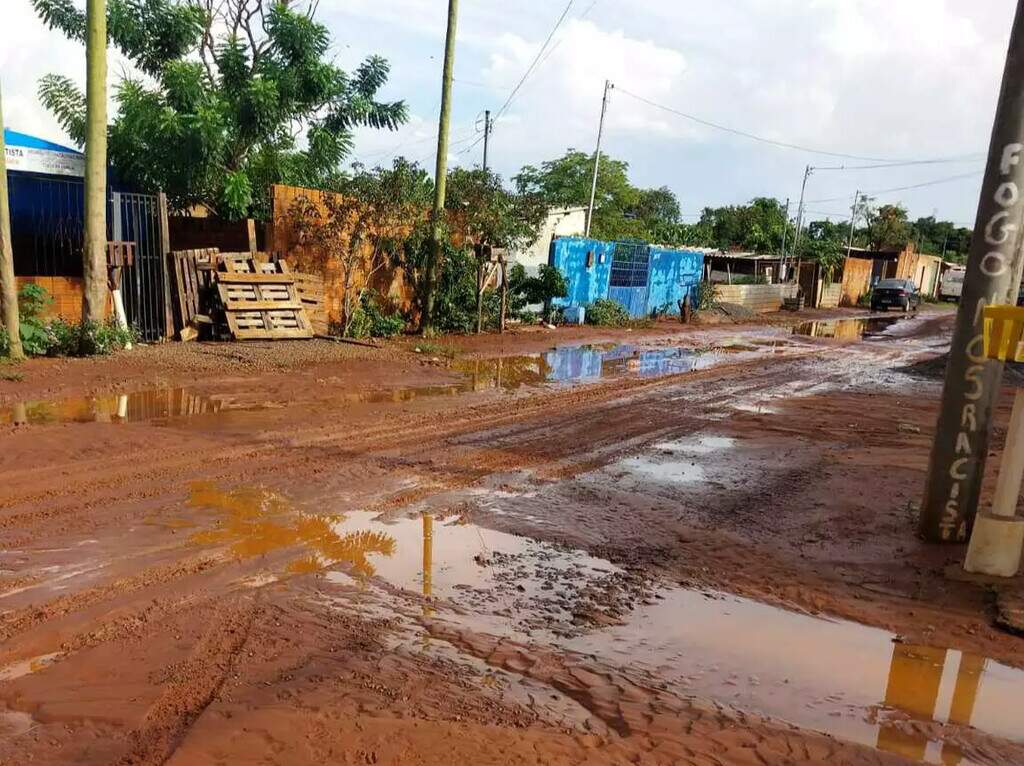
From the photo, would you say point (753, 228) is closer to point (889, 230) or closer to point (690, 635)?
point (889, 230)

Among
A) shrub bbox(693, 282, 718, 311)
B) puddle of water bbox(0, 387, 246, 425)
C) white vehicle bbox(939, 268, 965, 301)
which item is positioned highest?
white vehicle bbox(939, 268, 965, 301)

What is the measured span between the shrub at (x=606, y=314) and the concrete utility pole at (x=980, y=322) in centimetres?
1800

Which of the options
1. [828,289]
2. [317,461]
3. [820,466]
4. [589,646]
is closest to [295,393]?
[317,461]

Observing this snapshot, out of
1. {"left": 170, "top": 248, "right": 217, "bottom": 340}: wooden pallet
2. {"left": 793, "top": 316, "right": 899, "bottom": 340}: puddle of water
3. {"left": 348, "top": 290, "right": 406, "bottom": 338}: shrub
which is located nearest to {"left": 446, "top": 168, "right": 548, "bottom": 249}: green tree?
{"left": 348, "top": 290, "right": 406, "bottom": 338}: shrub

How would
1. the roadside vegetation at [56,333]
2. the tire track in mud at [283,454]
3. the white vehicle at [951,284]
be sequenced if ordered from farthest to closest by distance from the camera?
1. the white vehicle at [951,284]
2. the roadside vegetation at [56,333]
3. the tire track in mud at [283,454]

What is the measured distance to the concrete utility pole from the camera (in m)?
5.12

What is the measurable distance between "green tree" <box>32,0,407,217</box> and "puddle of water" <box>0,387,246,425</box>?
22.4 feet

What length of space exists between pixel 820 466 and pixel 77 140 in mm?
15847

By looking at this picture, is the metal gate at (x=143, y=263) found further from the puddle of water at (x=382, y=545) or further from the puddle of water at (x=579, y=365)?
the puddle of water at (x=382, y=545)

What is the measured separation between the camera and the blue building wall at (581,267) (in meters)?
22.4

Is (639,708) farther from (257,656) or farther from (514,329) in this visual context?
(514,329)

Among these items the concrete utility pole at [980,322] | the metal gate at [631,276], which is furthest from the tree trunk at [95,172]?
the metal gate at [631,276]

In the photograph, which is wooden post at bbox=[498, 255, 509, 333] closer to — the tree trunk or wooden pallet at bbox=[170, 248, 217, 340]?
wooden pallet at bbox=[170, 248, 217, 340]

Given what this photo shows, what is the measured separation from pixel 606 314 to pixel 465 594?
779 inches
